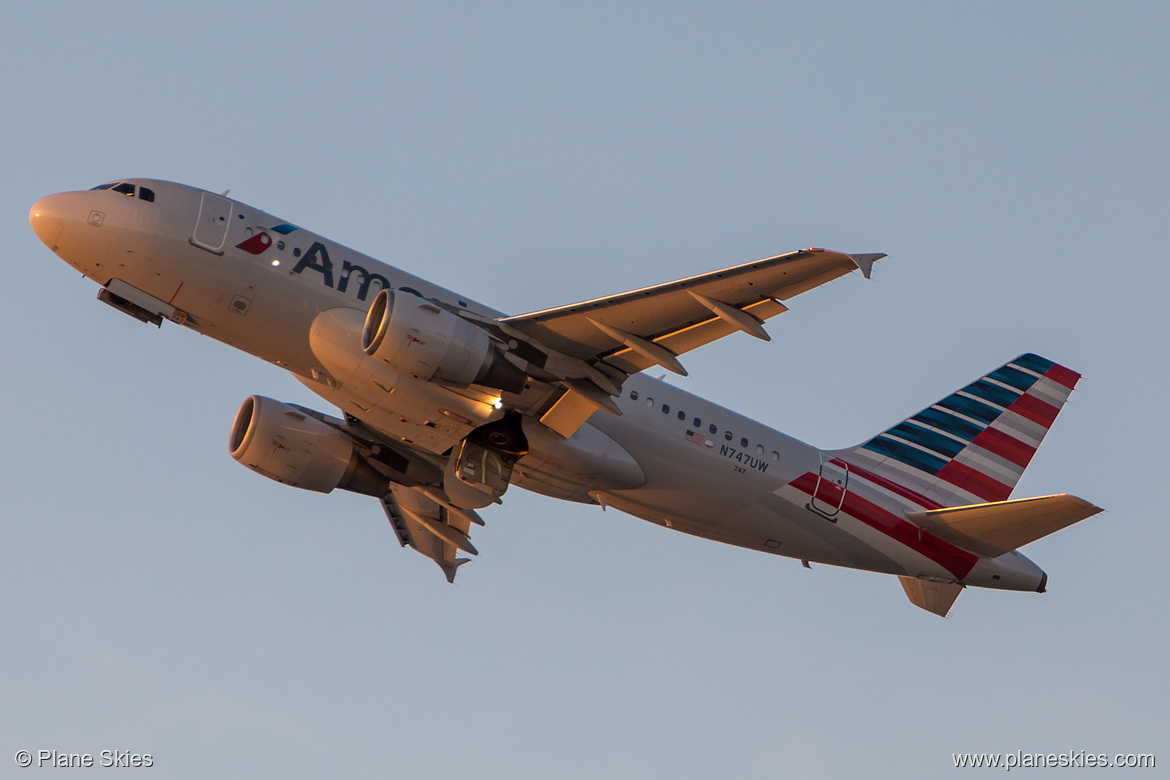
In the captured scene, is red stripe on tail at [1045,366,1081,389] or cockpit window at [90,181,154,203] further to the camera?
red stripe on tail at [1045,366,1081,389]

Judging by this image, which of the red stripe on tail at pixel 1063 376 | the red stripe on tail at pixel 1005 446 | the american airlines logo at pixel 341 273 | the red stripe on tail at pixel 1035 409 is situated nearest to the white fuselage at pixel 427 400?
the american airlines logo at pixel 341 273

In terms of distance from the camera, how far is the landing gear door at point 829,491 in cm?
3142

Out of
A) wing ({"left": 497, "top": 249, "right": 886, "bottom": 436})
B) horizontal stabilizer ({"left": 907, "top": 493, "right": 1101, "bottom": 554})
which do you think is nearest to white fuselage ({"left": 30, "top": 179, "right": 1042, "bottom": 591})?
horizontal stabilizer ({"left": 907, "top": 493, "right": 1101, "bottom": 554})

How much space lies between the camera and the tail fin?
34469mm

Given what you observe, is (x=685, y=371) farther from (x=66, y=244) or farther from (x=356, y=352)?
(x=66, y=244)

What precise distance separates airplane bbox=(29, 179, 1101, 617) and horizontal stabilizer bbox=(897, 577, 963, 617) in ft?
0.19

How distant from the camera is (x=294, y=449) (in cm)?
3269

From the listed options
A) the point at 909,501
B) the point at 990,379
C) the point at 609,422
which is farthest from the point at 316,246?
the point at 990,379

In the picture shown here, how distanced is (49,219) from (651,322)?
527 inches

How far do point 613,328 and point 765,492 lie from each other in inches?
266

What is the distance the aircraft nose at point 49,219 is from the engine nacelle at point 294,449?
280 inches

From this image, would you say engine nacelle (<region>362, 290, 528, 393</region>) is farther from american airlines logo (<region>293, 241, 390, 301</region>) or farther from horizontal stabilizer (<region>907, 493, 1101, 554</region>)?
horizontal stabilizer (<region>907, 493, 1101, 554</region>)

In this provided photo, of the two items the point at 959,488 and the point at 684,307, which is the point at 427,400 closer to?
the point at 684,307

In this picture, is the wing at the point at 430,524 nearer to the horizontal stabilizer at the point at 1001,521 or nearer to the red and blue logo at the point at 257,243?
the red and blue logo at the point at 257,243
